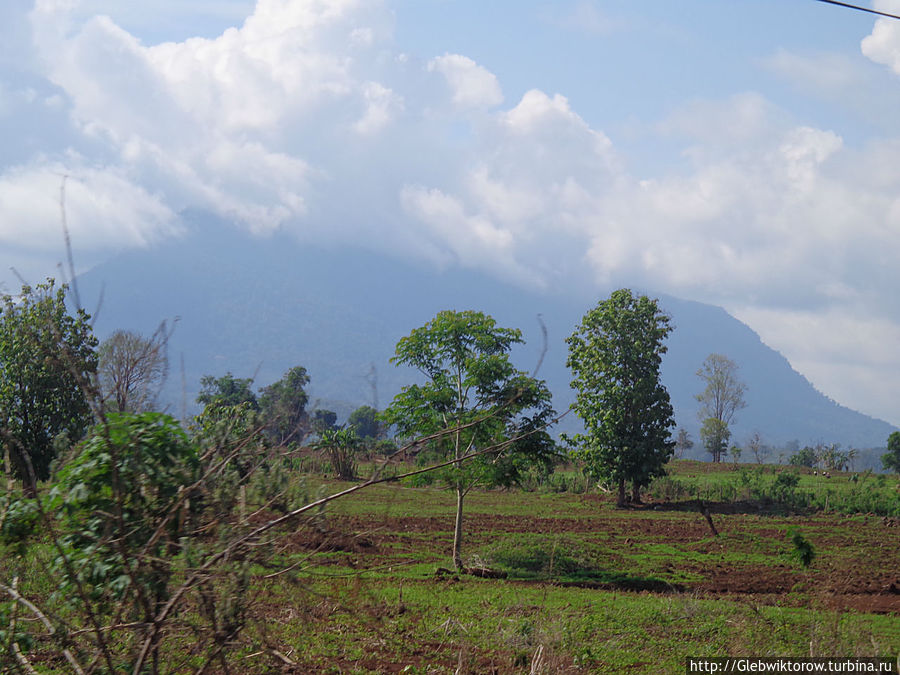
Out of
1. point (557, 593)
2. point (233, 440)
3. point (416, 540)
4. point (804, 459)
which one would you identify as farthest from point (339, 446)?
point (804, 459)

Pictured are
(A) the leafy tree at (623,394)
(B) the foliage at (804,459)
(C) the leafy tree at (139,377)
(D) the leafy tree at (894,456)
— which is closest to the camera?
(C) the leafy tree at (139,377)

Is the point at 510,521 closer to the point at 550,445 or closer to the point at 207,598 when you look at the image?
the point at 550,445

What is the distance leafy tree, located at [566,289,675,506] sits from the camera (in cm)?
3588

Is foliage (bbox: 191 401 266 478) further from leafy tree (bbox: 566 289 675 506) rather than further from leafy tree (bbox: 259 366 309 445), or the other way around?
leafy tree (bbox: 566 289 675 506)

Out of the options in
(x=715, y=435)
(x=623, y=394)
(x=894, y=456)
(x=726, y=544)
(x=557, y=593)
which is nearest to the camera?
(x=557, y=593)

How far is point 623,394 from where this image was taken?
36.4 metres

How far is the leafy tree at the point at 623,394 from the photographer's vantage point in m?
35.9

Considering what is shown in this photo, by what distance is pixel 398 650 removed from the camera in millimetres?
8953

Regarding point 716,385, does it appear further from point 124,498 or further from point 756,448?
point 124,498

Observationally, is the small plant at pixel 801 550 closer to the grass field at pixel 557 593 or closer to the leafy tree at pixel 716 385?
A: the grass field at pixel 557 593

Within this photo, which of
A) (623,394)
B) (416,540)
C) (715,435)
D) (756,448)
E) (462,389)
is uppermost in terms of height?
(623,394)

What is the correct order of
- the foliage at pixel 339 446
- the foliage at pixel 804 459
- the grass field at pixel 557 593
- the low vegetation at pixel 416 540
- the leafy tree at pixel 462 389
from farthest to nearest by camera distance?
the foliage at pixel 804 459
the leafy tree at pixel 462 389
the grass field at pixel 557 593
the foliage at pixel 339 446
the low vegetation at pixel 416 540

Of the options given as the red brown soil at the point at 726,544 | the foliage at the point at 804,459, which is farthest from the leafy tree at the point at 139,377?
the foliage at the point at 804,459

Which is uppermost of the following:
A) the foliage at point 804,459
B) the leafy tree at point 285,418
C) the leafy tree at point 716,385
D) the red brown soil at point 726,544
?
the leafy tree at point 716,385
